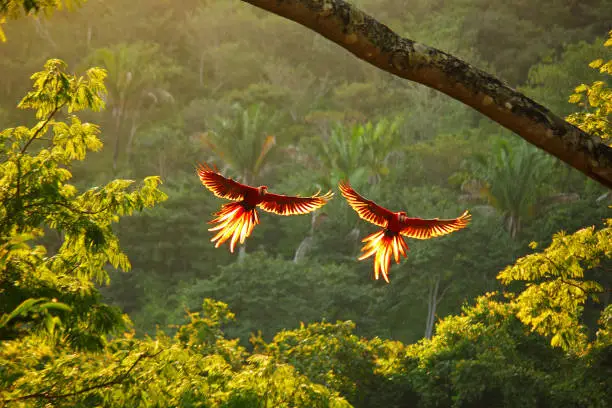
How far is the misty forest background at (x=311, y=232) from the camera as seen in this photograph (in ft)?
21.3

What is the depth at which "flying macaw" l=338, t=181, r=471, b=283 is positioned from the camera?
203 cm

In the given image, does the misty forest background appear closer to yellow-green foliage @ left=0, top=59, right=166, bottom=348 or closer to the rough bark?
yellow-green foliage @ left=0, top=59, right=166, bottom=348

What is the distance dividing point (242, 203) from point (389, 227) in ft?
1.36

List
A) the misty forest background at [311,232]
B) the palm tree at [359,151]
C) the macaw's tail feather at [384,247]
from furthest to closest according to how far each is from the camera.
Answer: the palm tree at [359,151], the misty forest background at [311,232], the macaw's tail feather at [384,247]

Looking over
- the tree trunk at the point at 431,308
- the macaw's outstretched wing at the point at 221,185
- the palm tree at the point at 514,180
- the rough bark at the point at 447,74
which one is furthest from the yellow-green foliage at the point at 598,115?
the tree trunk at the point at 431,308

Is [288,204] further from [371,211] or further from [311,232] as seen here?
[311,232]

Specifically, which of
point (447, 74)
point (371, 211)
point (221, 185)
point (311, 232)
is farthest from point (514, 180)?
point (221, 185)

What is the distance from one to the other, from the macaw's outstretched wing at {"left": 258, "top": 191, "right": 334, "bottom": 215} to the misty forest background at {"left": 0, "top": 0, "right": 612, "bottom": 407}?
0.70 m

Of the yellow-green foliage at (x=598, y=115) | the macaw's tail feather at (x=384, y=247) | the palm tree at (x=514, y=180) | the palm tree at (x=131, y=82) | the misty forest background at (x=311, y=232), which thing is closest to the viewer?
the macaw's tail feather at (x=384, y=247)

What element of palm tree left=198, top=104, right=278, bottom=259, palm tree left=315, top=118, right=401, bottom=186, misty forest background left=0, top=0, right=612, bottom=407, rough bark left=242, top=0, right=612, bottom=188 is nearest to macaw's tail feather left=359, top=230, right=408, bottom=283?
Result: rough bark left=242, top=0, right=612, bottom=188

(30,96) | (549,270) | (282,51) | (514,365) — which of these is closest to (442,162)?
(282,51)

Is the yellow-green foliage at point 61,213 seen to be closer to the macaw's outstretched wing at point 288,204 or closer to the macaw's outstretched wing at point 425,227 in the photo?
the macaw's outstretched wing at point 288,204

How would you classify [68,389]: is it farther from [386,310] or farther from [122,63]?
[122,63]

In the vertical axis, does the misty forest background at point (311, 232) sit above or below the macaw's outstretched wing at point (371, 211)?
above
